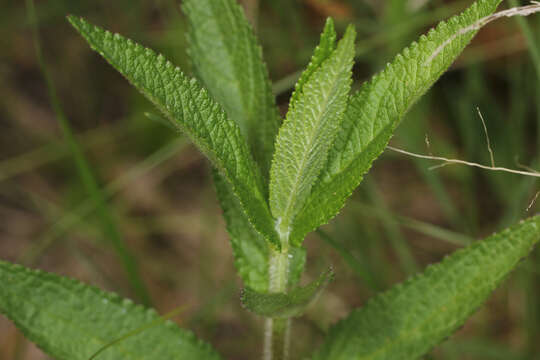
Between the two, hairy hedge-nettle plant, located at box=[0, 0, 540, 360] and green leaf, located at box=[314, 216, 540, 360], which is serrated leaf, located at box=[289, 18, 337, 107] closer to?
hairy hedge-nettle plant, located at box=[0, 0, 540, 360]

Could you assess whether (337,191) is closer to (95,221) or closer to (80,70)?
(95,221)

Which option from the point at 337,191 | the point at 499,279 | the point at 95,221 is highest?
the point at 337,191

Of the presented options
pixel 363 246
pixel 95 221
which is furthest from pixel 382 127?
pixel 95 221

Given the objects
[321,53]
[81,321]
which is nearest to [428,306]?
[321,53]

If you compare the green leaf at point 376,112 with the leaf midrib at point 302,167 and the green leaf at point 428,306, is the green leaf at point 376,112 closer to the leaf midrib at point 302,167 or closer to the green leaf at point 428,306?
the leaf midrib at point 302,167

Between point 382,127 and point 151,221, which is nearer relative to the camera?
point 382,127
